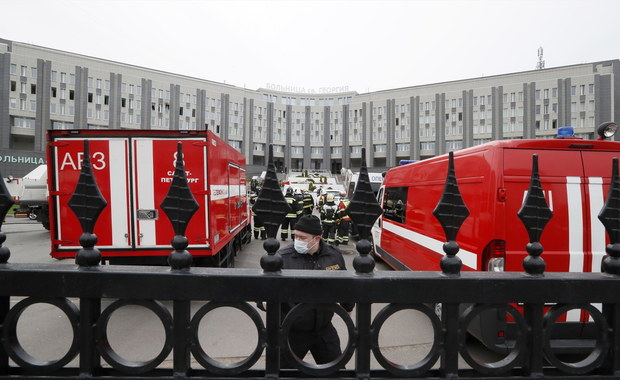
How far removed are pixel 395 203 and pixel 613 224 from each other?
623 cm

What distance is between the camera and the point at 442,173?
4773 millimetres

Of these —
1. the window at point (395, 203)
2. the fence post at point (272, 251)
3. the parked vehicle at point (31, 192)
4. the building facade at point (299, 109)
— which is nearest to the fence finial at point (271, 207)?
the fence post at point (272, 251)

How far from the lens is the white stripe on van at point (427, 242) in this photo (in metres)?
3.83

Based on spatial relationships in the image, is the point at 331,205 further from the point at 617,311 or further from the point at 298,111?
the point at 298,111

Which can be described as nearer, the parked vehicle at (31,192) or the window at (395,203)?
the window at (395,203)

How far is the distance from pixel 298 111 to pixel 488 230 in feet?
222

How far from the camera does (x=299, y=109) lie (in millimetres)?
69000

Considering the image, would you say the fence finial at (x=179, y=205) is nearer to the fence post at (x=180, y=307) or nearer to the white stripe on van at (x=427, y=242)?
the fence post at (x=180, y=307)

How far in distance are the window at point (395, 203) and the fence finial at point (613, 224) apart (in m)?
5.35

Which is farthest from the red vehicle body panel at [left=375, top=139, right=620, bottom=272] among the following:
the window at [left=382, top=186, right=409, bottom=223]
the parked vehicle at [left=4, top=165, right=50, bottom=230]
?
the parked vehicle at [left=4, top=165, right=50, bottom=230]

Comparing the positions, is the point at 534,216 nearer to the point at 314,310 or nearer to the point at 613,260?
the point at 613,260

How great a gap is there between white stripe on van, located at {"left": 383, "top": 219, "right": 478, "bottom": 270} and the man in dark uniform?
1.85 meters

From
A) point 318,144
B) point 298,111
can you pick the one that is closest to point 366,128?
point 318,144

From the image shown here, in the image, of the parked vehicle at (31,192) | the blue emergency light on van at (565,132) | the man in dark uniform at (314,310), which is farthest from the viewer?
the parked vehicle at (31,192)
